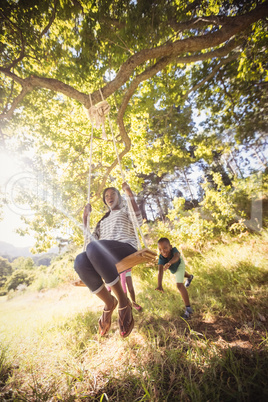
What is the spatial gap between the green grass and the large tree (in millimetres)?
4251

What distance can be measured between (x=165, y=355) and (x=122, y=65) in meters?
4.67

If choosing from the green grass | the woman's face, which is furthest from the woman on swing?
the green grass

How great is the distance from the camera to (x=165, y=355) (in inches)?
77.2

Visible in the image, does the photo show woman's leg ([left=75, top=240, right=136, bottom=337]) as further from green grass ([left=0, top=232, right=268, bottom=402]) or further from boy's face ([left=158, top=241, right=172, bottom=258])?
boy's face ([left=158, top=241, right=172, bottom=258])

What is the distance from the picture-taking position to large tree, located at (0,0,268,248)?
3.06 metres

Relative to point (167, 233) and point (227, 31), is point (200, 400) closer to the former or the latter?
point (167, 233)

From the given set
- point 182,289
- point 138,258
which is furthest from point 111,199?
point 182,289

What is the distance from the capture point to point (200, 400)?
4.34 ft

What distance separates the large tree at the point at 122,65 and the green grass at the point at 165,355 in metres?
4.25

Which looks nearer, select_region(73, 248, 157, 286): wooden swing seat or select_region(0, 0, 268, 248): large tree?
select_region(73, 248, 157, 286): wooden swing seat

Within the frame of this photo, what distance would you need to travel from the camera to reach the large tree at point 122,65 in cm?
306

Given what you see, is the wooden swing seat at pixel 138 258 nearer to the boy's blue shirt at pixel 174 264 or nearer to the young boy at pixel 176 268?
the young boy at pixel 176 268

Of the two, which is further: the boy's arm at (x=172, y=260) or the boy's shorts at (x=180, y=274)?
the boy's shorts at (x=180, y=274)

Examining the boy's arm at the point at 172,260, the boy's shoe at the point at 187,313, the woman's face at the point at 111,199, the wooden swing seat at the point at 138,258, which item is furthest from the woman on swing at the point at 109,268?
the boy's shoe at the point at 187,313
